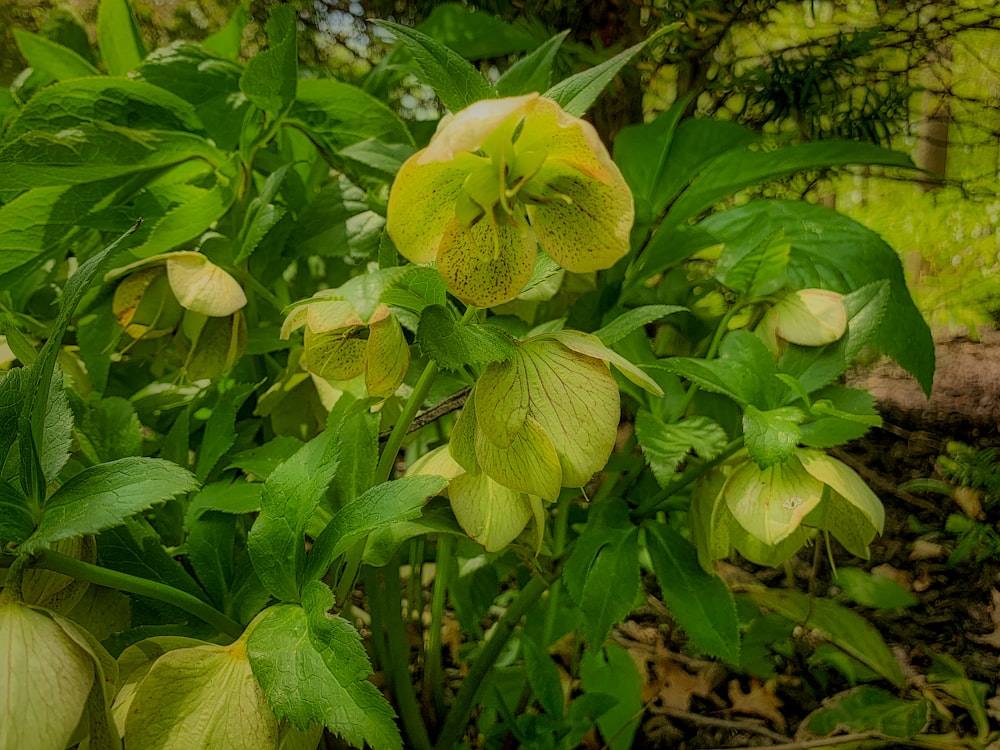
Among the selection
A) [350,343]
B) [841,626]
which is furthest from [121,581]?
[841,626]

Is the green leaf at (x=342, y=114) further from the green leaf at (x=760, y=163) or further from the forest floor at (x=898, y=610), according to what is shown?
the forest floor at (x=898, y=610)

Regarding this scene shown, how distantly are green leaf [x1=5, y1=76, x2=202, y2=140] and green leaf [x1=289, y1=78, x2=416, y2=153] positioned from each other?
0.10 metres

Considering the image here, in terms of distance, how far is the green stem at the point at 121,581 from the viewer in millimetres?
300

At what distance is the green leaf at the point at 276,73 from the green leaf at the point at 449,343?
11.5 inches

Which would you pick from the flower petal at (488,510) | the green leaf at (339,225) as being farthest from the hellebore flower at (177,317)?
the flower petal at (488,510)

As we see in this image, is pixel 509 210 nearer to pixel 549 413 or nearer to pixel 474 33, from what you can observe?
pixel 549 413

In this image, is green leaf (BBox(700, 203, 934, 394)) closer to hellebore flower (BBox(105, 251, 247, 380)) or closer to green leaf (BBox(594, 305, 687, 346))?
green leaf (BBox(594, 305, 687, 346))

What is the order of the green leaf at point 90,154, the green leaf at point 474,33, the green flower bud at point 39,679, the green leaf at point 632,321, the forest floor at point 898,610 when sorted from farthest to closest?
the forest floor at point 898,610
the green leaf at point 474,33
the green leaf at point 90,154
the green leaf at point 632,321
the green flower bud at point 39,679

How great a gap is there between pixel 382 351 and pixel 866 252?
0.42 metres

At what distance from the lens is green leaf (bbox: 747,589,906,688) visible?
2.27ft

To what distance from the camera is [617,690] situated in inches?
27.1

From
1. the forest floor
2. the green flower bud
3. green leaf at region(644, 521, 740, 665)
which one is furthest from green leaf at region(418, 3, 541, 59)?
the forest floor

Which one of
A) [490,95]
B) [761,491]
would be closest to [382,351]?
[490,95]

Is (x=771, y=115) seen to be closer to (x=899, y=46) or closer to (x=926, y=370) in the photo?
(x=899, y=46)
